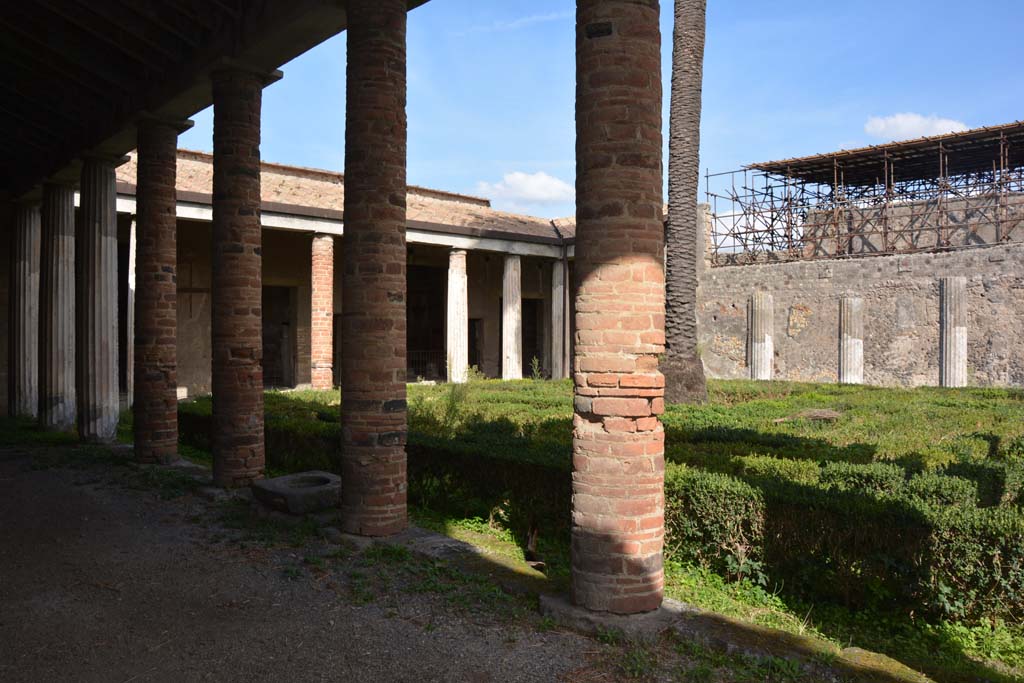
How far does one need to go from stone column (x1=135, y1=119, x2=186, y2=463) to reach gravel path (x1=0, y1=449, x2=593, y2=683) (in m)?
2.63

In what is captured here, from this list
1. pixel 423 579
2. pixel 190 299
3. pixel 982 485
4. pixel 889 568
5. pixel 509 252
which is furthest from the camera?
pixel 509 252

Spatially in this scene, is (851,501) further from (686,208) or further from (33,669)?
(686,208)

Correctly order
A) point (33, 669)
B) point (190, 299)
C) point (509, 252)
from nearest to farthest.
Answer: point (33, 669) → point (190, 299) → point (509, 252)

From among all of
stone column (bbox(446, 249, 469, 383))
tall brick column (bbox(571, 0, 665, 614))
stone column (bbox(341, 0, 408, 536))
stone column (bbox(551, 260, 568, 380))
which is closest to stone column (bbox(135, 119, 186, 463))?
stone column (bbox(341, 0, 408, 536))

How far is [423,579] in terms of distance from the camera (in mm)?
4637

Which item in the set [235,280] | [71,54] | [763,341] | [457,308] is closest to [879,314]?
[763,341]

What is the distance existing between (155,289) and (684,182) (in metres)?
8.18

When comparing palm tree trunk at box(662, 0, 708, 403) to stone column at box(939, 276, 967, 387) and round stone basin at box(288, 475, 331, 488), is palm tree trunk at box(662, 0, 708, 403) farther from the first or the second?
stone column at box(939, 276, 967, 387)

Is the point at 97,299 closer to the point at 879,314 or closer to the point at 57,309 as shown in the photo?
the point at 57,309

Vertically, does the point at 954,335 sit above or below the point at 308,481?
above

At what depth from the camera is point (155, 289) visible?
8.36 metres

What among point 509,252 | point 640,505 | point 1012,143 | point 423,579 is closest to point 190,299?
point 509,252

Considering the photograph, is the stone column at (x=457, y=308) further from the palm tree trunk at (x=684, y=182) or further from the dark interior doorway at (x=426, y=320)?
the palm tree trunk at (x=684, y=182)

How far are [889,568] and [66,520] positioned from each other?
6050 millimetres
